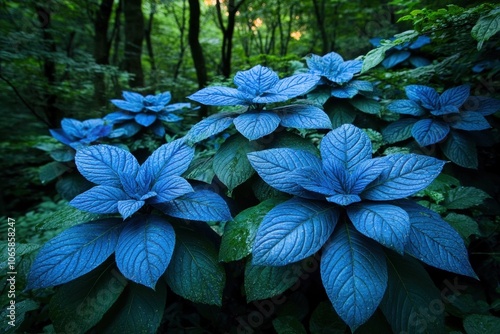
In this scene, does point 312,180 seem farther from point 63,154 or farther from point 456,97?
point 63,154

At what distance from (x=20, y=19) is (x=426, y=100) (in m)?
4.28

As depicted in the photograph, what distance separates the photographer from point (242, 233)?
37.0 inches

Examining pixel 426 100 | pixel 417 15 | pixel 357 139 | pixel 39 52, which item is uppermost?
pixel 417 15

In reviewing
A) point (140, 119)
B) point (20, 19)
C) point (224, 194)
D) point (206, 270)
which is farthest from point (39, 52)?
point (206, 270)

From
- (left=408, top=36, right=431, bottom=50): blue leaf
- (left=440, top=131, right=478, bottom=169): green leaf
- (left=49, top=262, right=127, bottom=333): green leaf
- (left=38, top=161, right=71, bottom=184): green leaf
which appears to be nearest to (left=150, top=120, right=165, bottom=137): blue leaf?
(left=38, top=161, right=71, bottom=184): green leaf

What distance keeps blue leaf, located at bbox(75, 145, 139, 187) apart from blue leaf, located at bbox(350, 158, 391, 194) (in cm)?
82

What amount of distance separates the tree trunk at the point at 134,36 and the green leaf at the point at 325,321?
384 centimetres

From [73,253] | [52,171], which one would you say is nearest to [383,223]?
[73,253]

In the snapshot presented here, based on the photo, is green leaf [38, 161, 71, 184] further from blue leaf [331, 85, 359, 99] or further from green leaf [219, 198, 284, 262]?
blue leaf [331, 85, 359, 99]

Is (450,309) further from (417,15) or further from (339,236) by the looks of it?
(417,15)

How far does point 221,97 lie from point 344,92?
807 mm

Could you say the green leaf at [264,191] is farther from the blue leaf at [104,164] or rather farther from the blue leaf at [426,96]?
the blue leaf at [426,96]

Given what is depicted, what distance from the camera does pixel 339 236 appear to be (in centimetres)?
86

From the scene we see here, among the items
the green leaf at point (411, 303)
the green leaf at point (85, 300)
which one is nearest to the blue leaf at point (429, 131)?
the green leaf at point (411, 303)
